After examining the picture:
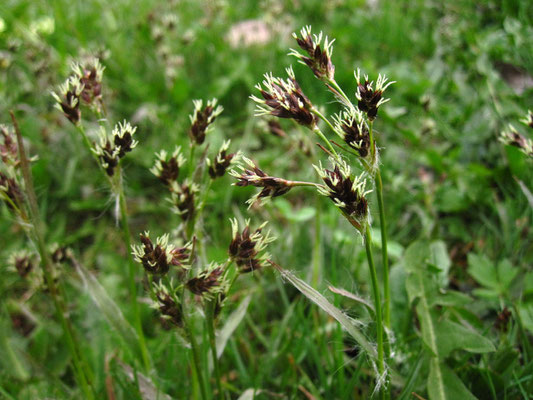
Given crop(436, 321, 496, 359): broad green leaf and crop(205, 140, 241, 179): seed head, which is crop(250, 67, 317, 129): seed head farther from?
crop(436, 321, 496, 359): broad green leaf

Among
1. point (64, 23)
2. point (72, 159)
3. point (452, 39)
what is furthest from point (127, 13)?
point (452, 39)

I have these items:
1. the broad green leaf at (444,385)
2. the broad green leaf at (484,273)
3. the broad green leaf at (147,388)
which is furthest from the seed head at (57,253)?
the broad green leaf at (484,273)

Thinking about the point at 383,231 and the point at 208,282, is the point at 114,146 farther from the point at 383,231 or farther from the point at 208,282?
the point at 383,231

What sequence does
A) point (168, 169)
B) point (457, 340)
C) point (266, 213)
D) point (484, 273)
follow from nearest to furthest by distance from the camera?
1. point (168, 169)
2. point (457, 340)
3. point (484, 273)
4. point (266, 213)

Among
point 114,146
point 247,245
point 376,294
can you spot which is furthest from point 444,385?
point 114,146

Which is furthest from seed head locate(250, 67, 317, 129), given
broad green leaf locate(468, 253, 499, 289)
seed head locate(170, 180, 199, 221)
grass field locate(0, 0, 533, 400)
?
broad green leaf locate(468, 253, 499, 289)

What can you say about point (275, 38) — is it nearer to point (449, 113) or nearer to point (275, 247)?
point (449, 113)

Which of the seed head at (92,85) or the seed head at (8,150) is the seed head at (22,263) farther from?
the seed head at (92,85)
